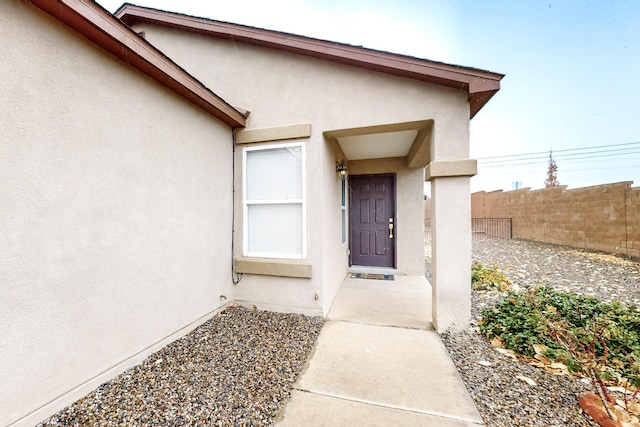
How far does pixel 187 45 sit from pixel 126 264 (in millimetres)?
3777

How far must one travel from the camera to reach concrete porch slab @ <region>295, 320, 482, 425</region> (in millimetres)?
1808

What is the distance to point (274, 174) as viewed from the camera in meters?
3.47

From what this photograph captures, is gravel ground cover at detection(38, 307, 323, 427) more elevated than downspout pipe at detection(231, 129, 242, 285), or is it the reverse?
downspout pipe at detection(231, 129, 242, 285)

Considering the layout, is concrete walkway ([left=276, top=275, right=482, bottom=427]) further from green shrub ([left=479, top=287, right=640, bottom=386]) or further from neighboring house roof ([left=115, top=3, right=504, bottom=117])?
neighboring house roof ([left=115, top=3, right=504, bottom=117])

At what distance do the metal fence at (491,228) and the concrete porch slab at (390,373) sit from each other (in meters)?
10.2

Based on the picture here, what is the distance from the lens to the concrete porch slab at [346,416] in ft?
5.31

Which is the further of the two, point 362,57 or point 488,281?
point 488,281

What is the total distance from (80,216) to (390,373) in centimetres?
293

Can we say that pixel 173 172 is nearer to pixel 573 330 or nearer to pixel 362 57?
pixel 362 57

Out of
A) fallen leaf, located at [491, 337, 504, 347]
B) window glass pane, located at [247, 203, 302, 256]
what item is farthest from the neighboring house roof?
fallen leaf, located at [491, 337, 504, 347]

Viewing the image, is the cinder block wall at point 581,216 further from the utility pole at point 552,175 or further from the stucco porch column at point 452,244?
the utility pole at point 552,175

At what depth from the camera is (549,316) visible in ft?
9.18

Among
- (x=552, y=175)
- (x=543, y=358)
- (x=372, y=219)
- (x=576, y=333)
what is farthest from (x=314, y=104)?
(x=552, y=175)

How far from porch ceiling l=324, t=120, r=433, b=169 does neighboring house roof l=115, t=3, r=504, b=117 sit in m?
0.51
